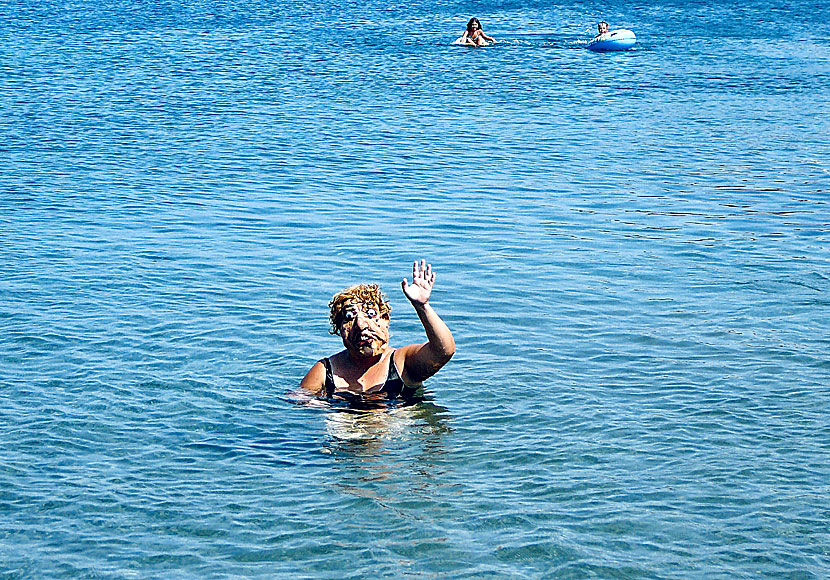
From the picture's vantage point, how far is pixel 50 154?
2414cm

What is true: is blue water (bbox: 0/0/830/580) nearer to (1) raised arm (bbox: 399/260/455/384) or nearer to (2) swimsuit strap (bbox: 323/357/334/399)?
(2) swimsuit strap (bbox: 323/357/334/399)

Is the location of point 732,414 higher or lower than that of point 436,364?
lower

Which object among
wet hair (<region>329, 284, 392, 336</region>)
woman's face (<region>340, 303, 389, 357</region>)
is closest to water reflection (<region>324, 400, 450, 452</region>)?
woman's face (<region>340, 303, 389, 357</region>)

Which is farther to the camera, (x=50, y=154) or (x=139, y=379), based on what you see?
(x=50, y=154)

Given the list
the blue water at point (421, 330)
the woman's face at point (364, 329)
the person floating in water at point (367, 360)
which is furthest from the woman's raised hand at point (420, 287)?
the blue water at point (421, 330)

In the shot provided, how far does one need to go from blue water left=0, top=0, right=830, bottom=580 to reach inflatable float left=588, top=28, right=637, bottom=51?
8590mm

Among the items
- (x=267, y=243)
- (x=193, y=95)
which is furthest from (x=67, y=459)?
(x=193, y=95)

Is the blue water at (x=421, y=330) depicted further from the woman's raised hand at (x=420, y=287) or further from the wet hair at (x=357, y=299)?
the woman's raised hand at (x=420, y=287)

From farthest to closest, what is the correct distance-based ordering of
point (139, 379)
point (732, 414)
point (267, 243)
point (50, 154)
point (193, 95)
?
point (193, 95) < point (50, 154) < point (267, 243) < point (139, 379) < point (732, 414)

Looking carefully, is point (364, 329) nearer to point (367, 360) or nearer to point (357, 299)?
point (357, 299)

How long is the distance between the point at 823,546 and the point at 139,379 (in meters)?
6.96

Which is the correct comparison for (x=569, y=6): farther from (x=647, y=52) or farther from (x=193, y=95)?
(x=193, y=95)

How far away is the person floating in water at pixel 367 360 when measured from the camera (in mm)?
10078

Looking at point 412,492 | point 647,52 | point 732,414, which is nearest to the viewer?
point 412,492
